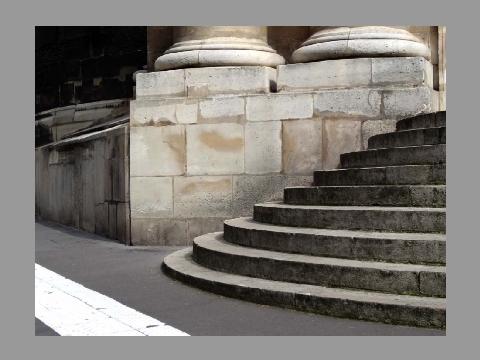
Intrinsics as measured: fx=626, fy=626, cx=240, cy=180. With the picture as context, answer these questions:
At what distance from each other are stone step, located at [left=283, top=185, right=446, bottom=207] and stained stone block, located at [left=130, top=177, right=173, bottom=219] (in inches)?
100

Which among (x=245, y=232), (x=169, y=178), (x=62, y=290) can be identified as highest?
(x=169, y=178)

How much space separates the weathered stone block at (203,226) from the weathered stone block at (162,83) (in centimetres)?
171

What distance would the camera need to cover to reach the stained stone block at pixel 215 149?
26.4 feet

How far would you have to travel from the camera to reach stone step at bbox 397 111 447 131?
623cm

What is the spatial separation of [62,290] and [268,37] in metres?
5.16

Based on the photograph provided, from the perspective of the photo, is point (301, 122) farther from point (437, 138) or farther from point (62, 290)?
point (62, 290)

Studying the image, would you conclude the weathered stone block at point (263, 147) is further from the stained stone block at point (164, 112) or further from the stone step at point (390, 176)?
the stone step at point (390, 176)

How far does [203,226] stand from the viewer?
812 cm

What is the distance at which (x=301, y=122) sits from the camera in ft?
25.7

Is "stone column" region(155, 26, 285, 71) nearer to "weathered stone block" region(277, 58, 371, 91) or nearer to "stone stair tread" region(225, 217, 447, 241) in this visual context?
"weathered stone block" region(277, 58, 371, 91)

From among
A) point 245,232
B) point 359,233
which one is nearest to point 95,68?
point 245,232

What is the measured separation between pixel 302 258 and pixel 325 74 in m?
3.52

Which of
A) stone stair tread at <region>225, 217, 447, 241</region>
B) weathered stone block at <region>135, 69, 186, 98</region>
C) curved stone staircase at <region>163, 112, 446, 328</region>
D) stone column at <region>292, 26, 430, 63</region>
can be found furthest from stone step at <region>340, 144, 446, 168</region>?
weathered stone block at <region>135, 69, 186, 98</region>

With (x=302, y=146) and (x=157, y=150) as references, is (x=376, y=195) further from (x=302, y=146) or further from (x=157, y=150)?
(x=157, y=150)
